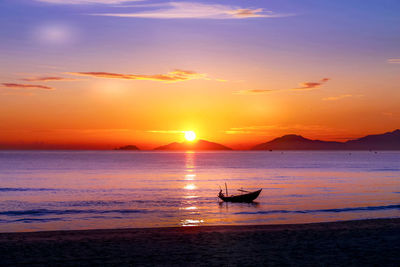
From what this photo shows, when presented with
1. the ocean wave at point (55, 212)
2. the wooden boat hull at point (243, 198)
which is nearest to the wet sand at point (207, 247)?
the ocean wave at point (55, 212)

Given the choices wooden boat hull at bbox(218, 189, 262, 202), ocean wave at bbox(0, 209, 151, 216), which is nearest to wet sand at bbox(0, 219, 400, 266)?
ocean wave at bbox(0, 209, 151, 216)

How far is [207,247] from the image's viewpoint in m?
18.2

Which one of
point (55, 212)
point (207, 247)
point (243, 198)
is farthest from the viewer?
point (243, 198)

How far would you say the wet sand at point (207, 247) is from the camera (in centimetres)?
1555

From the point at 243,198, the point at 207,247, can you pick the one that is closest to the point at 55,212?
the point at 243,198

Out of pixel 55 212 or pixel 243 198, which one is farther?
pixel 243 198

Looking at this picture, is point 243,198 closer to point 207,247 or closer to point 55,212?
point 55,212

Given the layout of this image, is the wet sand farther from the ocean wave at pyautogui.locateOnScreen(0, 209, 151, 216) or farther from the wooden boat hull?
the wooden boat hull

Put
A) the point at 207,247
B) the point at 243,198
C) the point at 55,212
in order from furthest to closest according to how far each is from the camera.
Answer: the point at 243,198 < the point at 55,212 < the point at 207,247

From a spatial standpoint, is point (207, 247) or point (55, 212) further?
point (55, 212)

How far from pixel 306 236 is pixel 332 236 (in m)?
1.29

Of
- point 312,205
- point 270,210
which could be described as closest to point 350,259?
point 270,210

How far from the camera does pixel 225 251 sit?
17141 millimetres

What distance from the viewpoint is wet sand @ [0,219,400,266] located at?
51.0 ft
